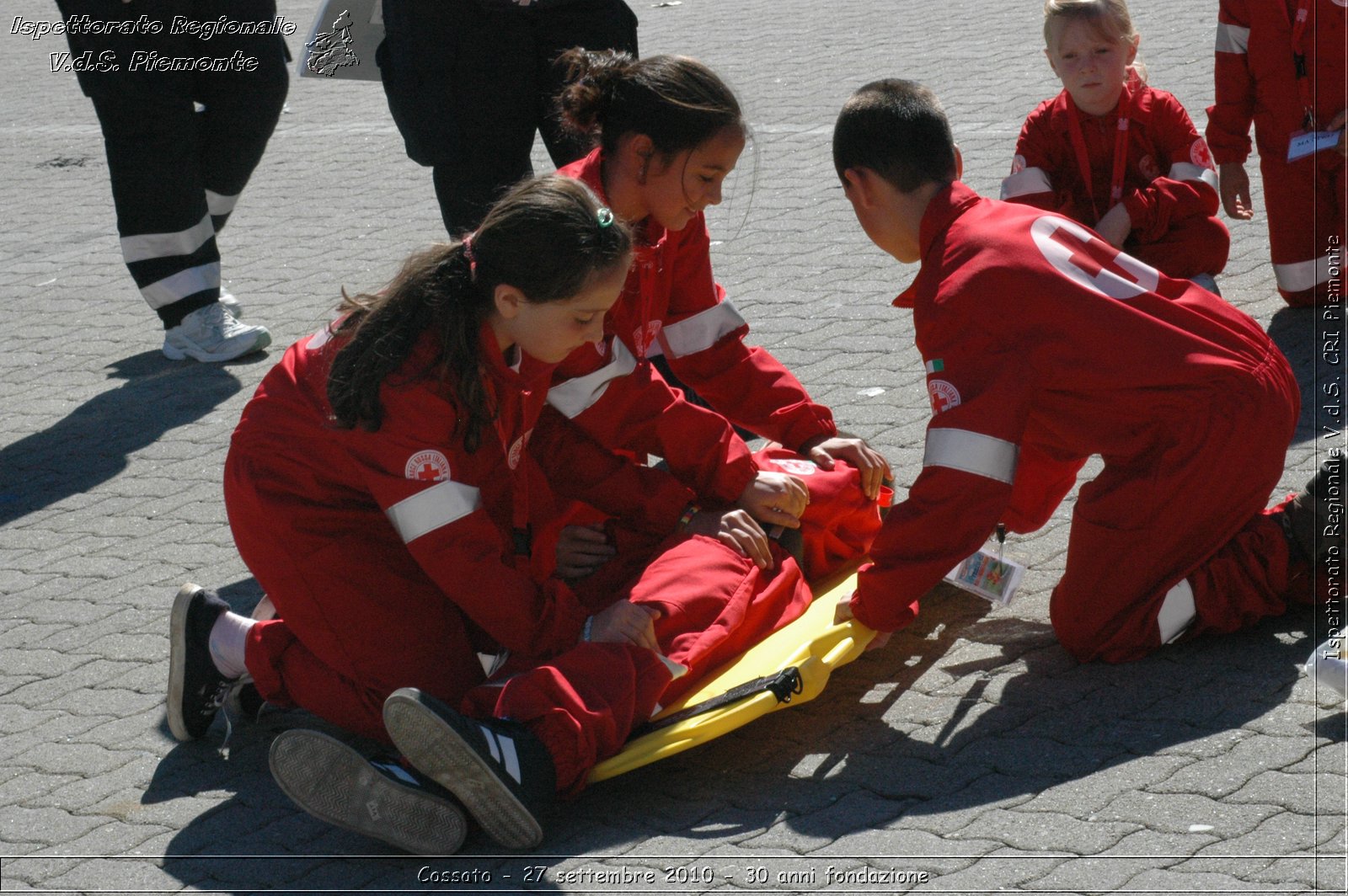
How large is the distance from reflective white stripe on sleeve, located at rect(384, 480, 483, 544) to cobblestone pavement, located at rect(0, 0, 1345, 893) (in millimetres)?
583

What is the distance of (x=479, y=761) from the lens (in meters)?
2.49

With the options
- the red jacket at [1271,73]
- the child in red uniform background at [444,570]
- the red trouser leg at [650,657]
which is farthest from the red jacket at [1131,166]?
the child in red uniform background at [444,570]

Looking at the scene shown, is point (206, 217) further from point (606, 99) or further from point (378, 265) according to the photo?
point (606, 99)

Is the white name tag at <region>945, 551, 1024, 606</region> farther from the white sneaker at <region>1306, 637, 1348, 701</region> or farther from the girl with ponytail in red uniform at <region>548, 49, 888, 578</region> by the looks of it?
the white sneaker at <region>1306, 637, 1348, 701</region>

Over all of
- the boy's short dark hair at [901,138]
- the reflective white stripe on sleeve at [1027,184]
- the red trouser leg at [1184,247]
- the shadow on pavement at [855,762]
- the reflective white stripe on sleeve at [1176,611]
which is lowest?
the shadow on pavement at [855,762]

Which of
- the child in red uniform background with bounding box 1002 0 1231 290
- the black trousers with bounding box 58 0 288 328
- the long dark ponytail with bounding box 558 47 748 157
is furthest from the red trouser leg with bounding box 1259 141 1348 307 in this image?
the black trousers with bounding box 58 0 288 328

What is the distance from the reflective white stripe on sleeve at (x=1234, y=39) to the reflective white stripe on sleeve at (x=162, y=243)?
3593 mm

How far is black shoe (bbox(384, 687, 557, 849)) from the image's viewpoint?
2.48 m

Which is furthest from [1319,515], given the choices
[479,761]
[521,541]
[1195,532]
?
[479,761]

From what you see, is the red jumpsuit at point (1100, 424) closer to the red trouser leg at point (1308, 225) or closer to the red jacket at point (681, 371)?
the red jacket at point (681, 371)

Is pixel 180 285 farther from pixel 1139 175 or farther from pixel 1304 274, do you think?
pixel 1304 274

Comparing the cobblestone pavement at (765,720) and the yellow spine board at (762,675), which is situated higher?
the yellow spine board at (762,675)

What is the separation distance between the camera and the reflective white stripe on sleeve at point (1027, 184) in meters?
4.56

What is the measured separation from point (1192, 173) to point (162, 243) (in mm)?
3552
